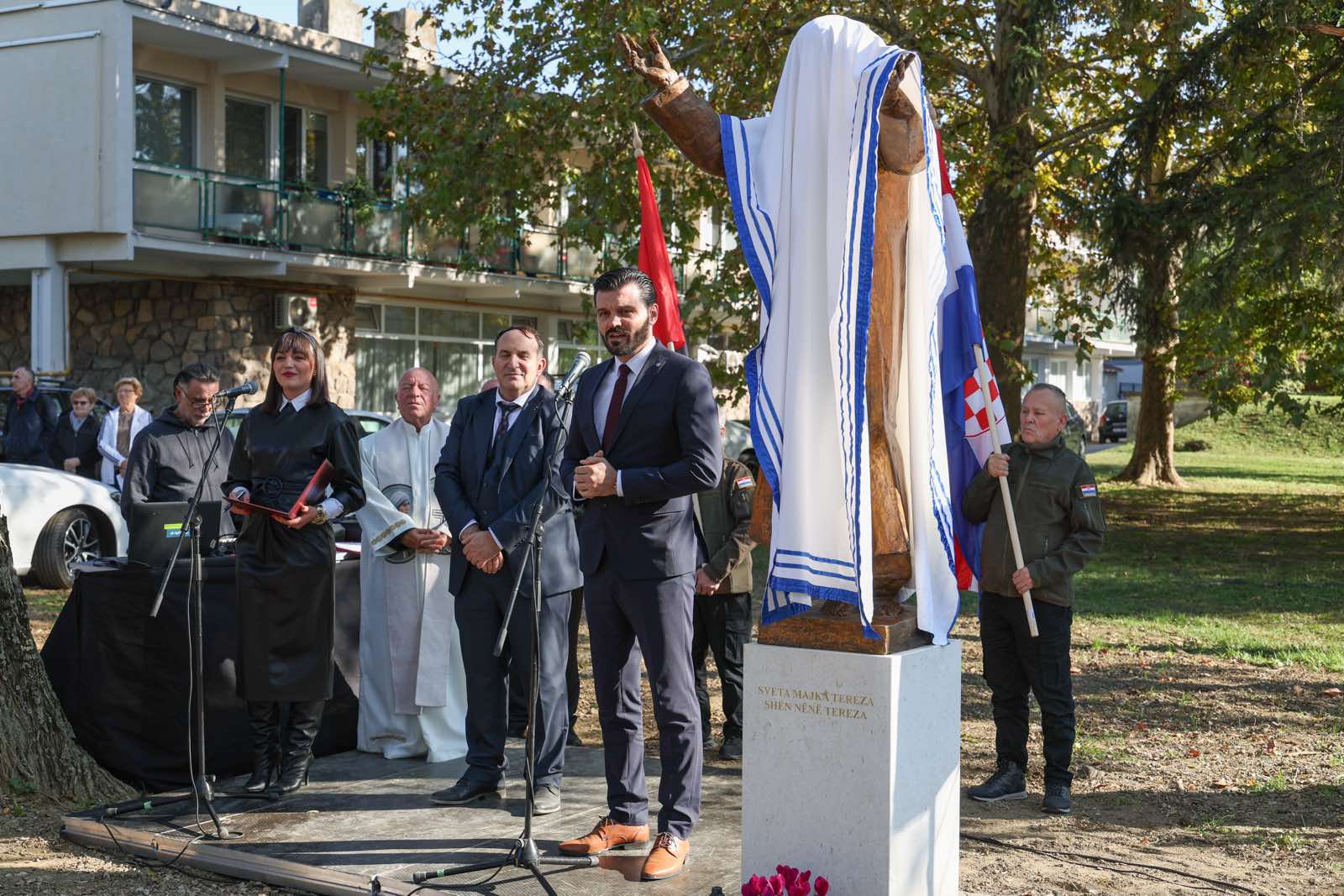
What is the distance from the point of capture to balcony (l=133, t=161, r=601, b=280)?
2144 centimetres

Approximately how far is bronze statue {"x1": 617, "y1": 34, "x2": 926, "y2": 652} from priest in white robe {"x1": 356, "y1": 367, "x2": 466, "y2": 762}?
277cm

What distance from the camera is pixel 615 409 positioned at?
5742 millimetres

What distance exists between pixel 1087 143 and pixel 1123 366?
73880 millimetres

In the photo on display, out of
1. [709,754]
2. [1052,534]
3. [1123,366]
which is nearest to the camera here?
[1052,534]

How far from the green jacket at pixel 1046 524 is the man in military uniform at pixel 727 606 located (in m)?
1.33

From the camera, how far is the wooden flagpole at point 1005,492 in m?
5.30

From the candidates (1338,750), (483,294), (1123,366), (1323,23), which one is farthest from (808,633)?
(1123,366)

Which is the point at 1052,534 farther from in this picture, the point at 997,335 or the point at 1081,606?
the point at 997,335

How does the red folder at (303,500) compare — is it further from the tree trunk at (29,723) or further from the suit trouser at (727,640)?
the suit trouser at (727,640)

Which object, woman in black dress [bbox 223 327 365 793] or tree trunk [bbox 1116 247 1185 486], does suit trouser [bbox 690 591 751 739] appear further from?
tree trunk [bbox 1116 247 1185 486]

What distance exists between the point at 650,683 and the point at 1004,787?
2.22 metres

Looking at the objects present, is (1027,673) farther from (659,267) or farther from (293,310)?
(293,310)

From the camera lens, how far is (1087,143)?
1512cm

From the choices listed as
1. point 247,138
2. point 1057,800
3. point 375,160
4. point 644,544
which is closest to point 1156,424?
point 375,160
